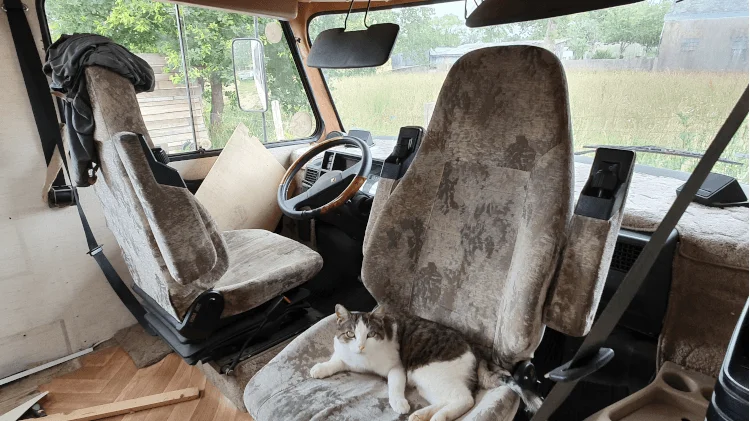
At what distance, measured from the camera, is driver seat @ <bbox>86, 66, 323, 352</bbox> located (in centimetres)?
119

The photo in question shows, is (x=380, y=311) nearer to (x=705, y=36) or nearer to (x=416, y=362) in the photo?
(x=416, y=362)

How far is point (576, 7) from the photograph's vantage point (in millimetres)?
977

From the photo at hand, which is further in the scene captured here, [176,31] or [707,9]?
[176,31]

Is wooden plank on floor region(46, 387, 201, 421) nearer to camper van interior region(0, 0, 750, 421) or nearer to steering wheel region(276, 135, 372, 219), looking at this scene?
camper van interior region(0, 0, 750, 421)

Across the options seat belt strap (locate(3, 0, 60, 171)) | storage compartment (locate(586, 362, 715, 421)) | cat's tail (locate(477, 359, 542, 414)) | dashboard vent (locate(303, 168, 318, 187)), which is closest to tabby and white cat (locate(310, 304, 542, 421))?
cat's tail (locate(477, 359, 542, 414))

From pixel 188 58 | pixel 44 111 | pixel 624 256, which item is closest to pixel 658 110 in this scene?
pixel 624 256

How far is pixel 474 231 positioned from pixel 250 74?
1968 millimetres

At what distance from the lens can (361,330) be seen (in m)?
1.21

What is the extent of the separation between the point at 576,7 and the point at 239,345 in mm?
1738

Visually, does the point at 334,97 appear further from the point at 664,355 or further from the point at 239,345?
the point at 664,355

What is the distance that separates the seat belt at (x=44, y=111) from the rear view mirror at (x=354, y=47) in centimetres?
117

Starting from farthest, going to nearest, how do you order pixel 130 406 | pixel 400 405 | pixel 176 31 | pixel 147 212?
pixel 176 31
pixel 130 406
pixel 147 212
pixel 400 405

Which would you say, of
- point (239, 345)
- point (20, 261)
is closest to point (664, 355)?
point (239, 345)

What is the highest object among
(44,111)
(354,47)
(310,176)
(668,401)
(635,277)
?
(354,47)
